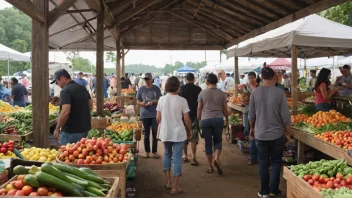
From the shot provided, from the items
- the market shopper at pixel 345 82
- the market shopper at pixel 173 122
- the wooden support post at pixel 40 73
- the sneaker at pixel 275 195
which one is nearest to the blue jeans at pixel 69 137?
the wooden support post at pixel 40 73

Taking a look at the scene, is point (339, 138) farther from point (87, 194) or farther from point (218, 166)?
point (87, 194)

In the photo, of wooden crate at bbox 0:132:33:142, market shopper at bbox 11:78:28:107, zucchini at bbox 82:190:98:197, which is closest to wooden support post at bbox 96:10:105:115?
wooden crate at bbox 0:132:33:142

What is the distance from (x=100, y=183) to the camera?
3.41 meters

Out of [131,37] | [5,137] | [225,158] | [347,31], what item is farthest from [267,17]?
[5,137]

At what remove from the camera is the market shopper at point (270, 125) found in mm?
5621

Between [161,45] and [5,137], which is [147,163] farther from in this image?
[161,45]

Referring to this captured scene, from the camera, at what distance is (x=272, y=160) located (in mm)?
5758

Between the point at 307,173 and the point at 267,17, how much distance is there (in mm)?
7758

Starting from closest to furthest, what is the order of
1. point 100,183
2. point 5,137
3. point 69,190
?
point 69,190 → point 100,183 → point 5,137

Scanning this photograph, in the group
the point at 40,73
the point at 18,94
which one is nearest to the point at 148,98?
the point at 40,73

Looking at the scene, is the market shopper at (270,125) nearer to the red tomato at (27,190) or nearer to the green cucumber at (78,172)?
the green cucumber at (78,172)

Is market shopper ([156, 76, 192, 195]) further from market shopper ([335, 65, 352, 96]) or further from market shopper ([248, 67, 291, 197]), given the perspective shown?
market shopper ([335, 65, 352, 96])

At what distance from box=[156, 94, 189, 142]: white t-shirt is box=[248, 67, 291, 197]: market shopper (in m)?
1.15

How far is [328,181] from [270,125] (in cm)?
141
